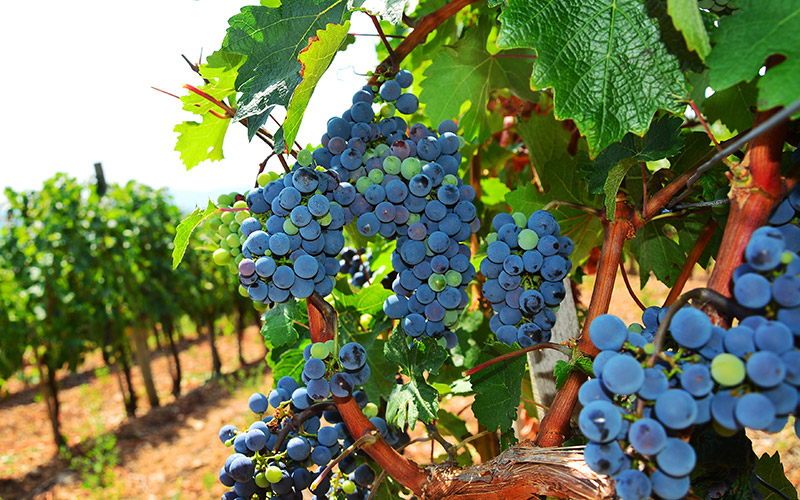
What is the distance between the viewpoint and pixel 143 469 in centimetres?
591

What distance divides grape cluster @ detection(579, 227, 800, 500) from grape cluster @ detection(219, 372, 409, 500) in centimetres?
56

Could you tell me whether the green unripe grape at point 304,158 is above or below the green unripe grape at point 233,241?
above

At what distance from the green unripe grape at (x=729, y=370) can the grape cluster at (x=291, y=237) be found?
2.02 ft

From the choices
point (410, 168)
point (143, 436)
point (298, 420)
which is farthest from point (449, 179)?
point (143, 436)

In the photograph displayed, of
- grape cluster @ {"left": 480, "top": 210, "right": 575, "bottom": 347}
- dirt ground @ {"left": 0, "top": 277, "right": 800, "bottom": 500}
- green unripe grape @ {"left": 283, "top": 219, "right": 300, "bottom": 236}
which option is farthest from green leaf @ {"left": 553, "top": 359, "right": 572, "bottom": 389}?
dirt ground @ {"left": 0, "top": 277, "right": 800, "bottom": 500}

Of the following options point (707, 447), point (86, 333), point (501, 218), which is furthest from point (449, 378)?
point (86, 333)

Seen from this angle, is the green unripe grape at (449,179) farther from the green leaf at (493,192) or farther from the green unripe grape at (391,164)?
the green leaf at (493,192)

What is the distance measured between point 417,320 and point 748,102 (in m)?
0.94

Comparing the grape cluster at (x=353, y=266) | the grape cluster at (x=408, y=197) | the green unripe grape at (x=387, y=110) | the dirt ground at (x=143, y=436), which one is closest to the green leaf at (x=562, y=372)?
the grape cluster at (x=408, y=197)

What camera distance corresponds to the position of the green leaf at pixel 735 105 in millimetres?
1236

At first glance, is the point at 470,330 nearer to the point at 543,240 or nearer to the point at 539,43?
the point at 543,240

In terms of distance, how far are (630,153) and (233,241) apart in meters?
0.81

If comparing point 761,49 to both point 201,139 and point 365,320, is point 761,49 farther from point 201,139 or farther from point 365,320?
point 201,139

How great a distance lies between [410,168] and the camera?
3.44ft
